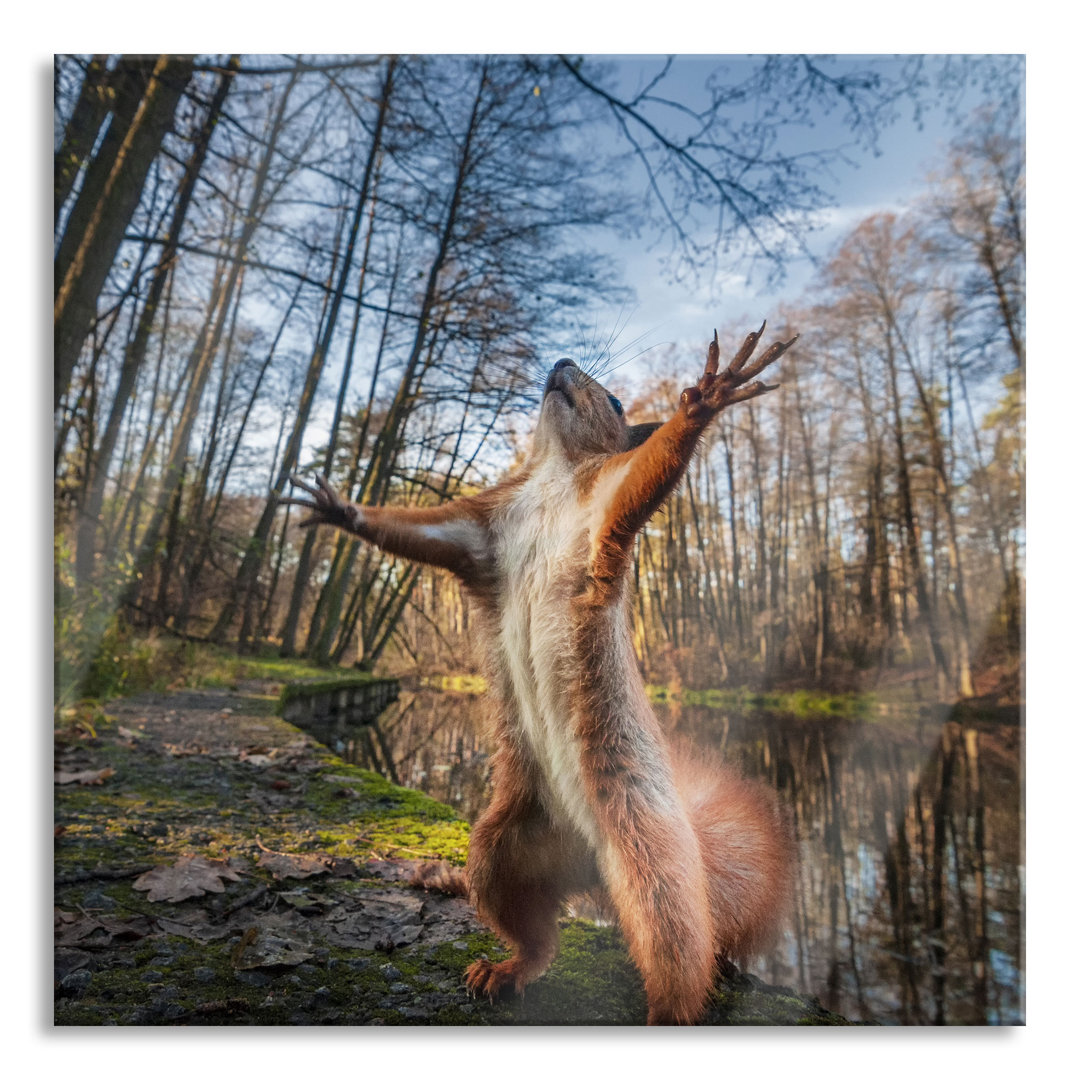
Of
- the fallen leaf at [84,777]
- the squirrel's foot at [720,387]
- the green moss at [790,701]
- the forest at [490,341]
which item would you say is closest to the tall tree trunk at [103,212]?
the forest at [490,341]

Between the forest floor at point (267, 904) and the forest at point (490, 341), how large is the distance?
1.07 feet

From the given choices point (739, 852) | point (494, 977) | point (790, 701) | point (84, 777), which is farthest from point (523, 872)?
point (84, 777)

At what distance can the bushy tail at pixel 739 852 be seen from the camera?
1.58m

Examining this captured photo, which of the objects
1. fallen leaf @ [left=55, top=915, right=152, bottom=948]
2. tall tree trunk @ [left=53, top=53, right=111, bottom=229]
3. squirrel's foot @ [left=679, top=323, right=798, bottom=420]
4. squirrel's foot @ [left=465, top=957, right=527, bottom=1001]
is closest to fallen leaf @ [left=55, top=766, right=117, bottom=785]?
fallen leaf @ [left=55, top=915, right=152, bottom=948]

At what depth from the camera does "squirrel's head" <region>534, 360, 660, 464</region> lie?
1.71 metres

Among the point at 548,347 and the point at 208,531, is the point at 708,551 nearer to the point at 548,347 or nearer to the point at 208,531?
the point at 548,347

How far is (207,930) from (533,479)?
4.39ft

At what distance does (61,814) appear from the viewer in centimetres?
219

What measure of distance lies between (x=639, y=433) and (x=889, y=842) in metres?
1.33

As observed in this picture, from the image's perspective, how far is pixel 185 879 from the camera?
1947 mm

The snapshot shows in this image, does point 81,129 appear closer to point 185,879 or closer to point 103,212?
point 103,212

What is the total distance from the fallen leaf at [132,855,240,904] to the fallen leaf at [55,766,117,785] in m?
0.49

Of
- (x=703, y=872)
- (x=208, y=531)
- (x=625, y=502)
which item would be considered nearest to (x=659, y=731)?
(x=703, y=872)

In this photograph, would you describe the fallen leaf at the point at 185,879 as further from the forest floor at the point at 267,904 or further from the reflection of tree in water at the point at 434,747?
the reflection of tree in water at the point at 434,747
